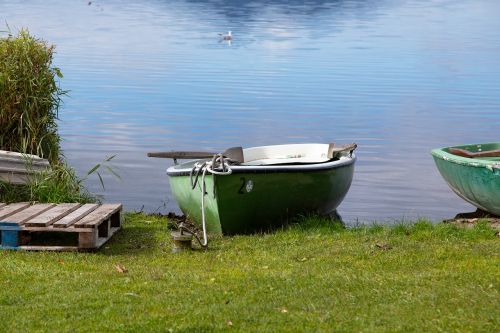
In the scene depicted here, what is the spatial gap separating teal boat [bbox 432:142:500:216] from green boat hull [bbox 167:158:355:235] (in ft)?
6.55

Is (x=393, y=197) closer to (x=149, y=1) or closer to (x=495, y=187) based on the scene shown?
(x=495, y=187)

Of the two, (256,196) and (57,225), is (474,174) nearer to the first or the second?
(256,196)

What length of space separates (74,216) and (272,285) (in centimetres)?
337

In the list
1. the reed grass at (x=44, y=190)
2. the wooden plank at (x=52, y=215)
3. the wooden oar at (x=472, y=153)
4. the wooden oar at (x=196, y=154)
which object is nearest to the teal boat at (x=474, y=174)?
the wooden oar at (x=472, y=153)

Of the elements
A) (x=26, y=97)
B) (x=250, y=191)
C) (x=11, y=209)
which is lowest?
(x=11, y=209)

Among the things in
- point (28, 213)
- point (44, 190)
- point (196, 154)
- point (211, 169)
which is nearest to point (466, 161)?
point (196, 154)

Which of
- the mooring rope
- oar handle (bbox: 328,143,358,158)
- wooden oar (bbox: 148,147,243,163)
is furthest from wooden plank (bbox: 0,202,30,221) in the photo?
oar handle (bbox: 328,143,358,158)

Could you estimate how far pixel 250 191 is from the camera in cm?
1298

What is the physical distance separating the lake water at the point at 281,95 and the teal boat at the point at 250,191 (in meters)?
3.46

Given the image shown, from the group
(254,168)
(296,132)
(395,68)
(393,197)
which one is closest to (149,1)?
(395,68)

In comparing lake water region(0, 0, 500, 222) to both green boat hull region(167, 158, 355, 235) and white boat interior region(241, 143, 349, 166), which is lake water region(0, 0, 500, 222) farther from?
green boat hull region(167, 158, 355, 235)

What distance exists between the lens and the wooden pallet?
11180 mm

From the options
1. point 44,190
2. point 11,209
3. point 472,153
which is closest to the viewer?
point 11,209

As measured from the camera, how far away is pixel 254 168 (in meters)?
12.8
